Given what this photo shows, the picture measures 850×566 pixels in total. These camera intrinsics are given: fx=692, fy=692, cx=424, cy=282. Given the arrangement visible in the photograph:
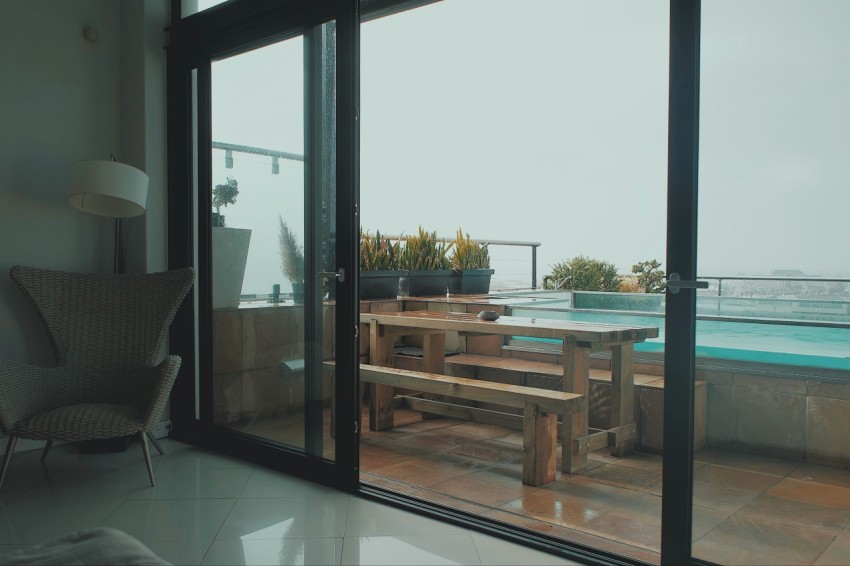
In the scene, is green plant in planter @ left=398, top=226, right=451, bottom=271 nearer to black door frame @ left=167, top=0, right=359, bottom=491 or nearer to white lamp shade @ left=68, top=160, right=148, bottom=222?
black door frame @ left=167, top=0, right=359, bottom=491

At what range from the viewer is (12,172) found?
11.8 feet

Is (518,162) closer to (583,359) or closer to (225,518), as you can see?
(583,359)

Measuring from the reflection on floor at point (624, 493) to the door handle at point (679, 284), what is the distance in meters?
0.53

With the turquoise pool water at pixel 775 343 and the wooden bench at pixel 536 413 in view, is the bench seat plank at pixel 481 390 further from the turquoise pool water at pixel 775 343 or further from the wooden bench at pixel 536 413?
the turquoise pool water at pixel 775 343

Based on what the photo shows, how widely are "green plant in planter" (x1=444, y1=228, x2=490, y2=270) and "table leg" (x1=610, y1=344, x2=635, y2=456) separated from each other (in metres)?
2.65

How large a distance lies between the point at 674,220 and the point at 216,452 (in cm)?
273

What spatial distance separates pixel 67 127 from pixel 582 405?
10.4 ft

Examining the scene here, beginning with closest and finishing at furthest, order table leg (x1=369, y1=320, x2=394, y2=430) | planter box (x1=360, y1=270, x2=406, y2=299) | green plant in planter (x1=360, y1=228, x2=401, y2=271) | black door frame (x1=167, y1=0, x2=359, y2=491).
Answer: black door frame (x1=167, y1=0, x2=359, y2=491), table leg (x1=369, y1=320, x2=394, y2=430), planter box (x1=360, y1=270, x2=406, y2=299), green plant in planter (x1=360, y1=228, x2=401, y2=271)

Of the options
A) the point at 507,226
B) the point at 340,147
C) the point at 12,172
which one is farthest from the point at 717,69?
the point at 507,226

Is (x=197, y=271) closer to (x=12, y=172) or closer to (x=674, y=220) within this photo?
(x=12, y=172)

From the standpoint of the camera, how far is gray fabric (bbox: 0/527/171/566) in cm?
128

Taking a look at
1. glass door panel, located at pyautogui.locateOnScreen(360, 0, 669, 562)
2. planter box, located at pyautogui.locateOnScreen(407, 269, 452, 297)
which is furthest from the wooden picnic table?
planter box, located at pyautogui.locateOnScreen(407, 269, 452, 297)

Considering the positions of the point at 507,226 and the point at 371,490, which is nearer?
the point at 371,490

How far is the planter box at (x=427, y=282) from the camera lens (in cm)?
571
